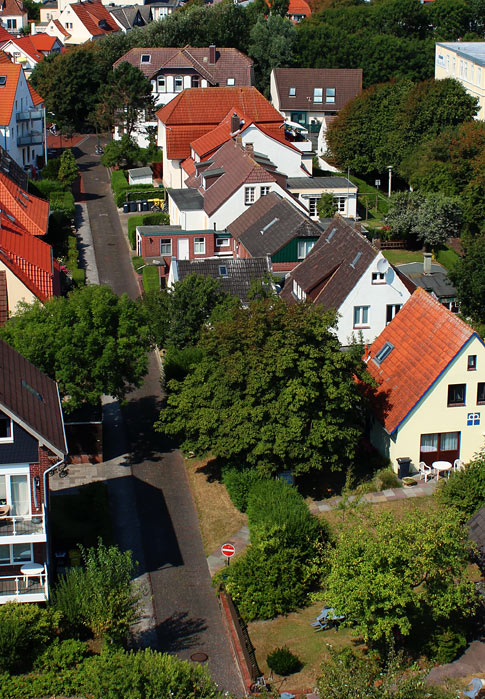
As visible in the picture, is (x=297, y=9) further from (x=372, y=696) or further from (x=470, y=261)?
(x=372, y=696)

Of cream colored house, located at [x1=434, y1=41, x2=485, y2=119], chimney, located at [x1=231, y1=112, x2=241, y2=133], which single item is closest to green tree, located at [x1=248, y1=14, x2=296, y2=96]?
cream colored house, located at [x1=434, y1=41, x2=485, y2=119]

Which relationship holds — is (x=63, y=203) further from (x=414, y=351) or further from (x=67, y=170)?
(x=414, y=351)

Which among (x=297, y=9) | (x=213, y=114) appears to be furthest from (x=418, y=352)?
(x=297, y=9)

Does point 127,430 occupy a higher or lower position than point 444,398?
lower

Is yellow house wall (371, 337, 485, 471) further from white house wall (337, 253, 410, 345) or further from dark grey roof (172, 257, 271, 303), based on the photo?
dark grey roof (172, 257, 271, 303)

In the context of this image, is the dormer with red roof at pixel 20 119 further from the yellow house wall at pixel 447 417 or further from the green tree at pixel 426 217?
the yellow house wall at pixel 447 417

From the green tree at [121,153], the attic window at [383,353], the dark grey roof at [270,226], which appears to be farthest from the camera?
the green tree at [121,153]

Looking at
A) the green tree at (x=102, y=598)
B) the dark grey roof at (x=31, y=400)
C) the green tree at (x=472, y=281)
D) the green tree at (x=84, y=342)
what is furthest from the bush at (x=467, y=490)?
the green tree at (x=472, y=281)
